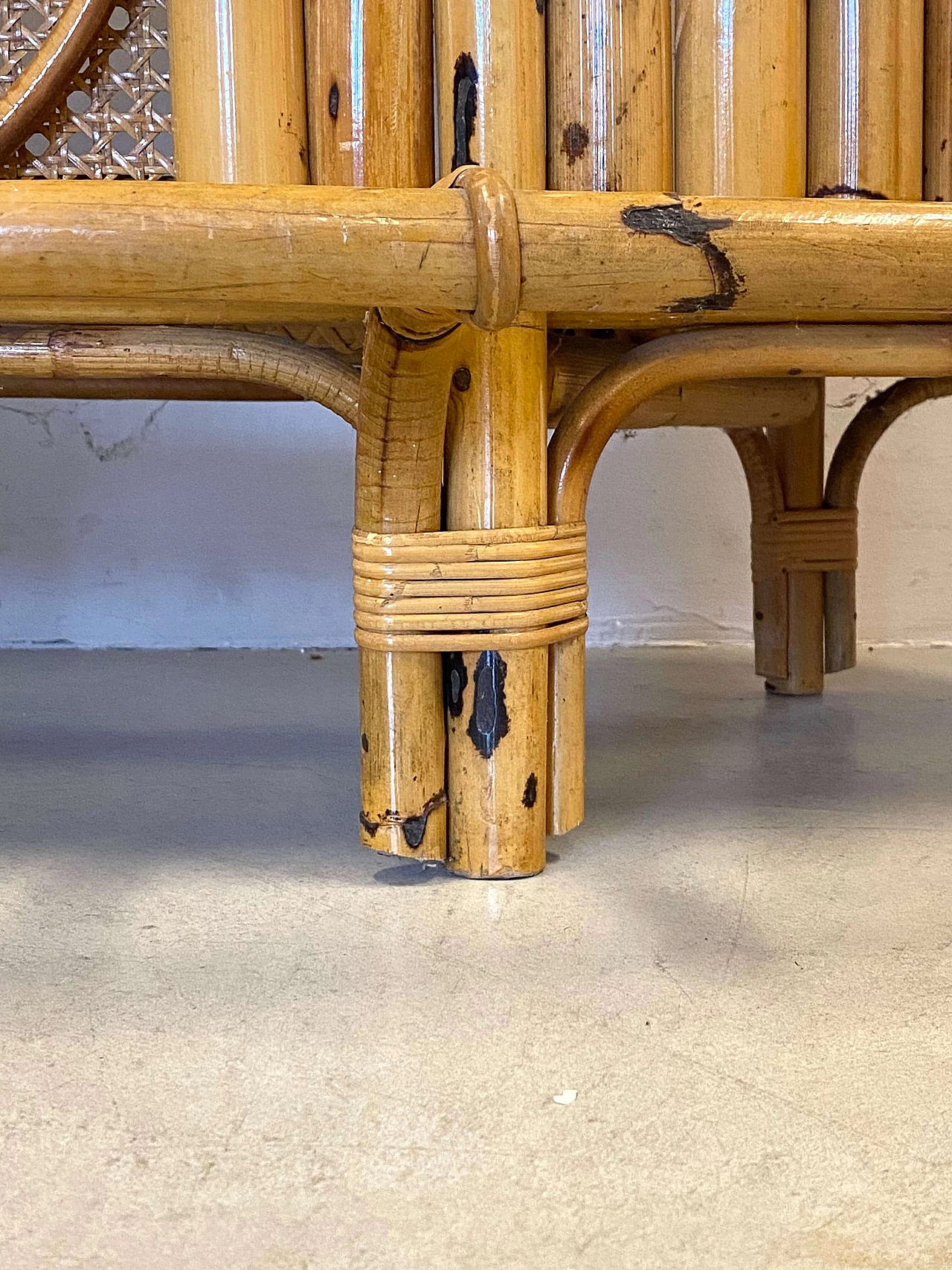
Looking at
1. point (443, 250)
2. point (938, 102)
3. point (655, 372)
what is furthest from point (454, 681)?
point (938, 102)

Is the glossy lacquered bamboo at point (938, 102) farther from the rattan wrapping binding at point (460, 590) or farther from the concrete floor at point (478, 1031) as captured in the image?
the concrete floor at point (478, 1031)

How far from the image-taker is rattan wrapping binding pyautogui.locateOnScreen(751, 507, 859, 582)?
1.82 metres

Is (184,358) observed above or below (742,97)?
below

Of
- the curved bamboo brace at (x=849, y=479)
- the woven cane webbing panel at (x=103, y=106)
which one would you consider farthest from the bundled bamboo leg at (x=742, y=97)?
the curved bamboo brace at (x=849, y=479)

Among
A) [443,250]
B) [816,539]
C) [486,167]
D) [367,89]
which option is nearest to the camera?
[443,250]

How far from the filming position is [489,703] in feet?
3.31

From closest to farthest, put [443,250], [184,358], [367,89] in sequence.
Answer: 1. [443,250]
2. [367,89]
3. [184,358]

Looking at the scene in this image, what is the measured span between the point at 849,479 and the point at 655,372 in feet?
2.93

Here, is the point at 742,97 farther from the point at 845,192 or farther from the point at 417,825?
the point at 417,825

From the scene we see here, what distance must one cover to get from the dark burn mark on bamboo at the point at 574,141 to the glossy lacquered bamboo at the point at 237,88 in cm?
22

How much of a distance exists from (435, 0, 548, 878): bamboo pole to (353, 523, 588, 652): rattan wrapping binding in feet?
0.06

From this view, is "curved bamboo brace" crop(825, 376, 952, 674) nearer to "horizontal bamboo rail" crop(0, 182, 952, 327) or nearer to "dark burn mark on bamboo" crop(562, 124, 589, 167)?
"dark burn mark on bamboo" crop(562, 124, 589, 167)

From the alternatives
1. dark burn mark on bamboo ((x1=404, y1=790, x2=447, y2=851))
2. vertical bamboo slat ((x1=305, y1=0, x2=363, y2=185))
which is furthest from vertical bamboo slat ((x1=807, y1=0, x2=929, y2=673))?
dark burn mark on bamboo ((x1=404, y1=790, x2=447, y2=851))

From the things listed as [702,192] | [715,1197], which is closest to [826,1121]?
[715,1197]
